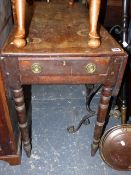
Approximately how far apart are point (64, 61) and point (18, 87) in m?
0.25

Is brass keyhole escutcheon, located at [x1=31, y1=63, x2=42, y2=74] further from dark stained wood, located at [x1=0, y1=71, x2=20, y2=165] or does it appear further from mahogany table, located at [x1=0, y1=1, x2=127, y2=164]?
dark stained wood, located at [x1=0, y1=71, x2=20, y2=165]

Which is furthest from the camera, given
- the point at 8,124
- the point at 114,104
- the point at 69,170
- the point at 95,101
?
the point at 95,101

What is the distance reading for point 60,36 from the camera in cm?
104

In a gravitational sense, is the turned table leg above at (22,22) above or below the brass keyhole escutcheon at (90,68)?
above

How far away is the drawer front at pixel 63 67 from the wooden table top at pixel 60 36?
0.13 feet

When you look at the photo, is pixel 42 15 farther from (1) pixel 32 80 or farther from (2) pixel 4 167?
(2) pixel 4 167

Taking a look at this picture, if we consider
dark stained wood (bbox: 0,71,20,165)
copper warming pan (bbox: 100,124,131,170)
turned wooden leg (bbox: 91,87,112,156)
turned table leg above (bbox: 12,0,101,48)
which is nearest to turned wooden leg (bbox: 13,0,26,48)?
turned table leg above (bbox: 12,0,101,48)

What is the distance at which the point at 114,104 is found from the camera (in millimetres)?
1633

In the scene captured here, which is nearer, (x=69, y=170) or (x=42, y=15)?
(x=42, y=15)

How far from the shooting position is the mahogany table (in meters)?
0.92

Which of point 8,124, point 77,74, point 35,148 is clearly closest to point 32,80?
point 77,74

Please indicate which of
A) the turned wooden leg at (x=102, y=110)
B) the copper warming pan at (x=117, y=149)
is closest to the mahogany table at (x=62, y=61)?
the turned wooden leg at (x=102, y=110)

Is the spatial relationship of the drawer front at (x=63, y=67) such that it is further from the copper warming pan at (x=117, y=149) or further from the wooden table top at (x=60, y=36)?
the copper warming pan at (x=117, y=149)

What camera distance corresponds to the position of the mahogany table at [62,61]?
36.2 inches
